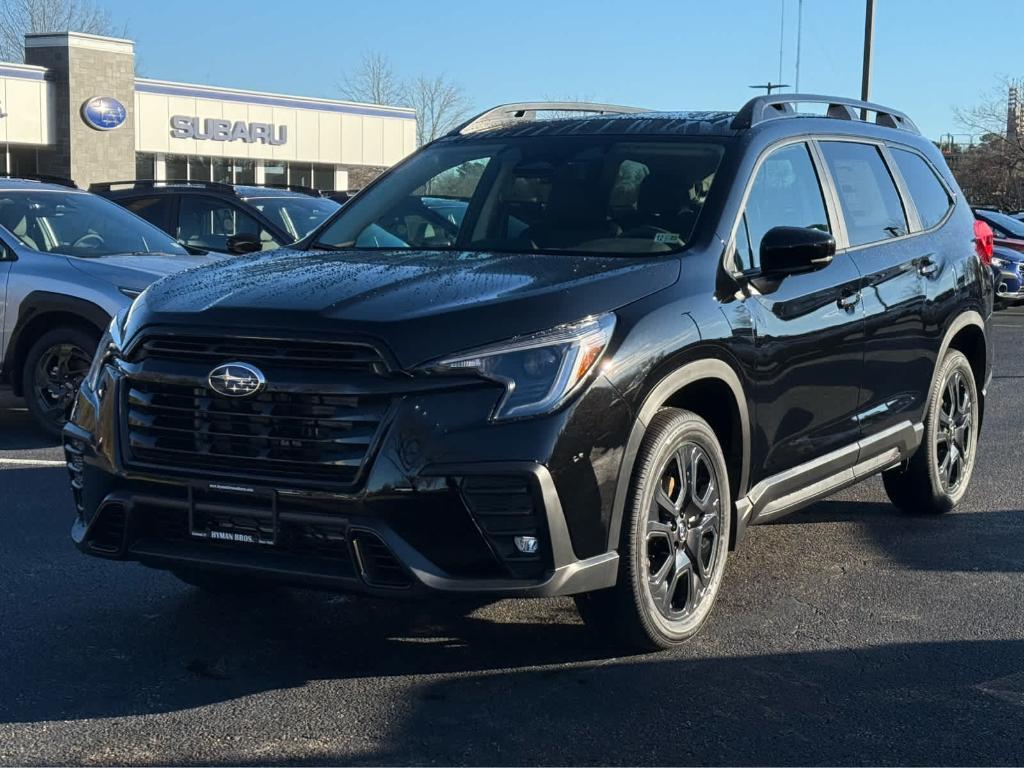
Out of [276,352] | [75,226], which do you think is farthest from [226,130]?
[276,352]

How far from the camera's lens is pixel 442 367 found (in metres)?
4.07

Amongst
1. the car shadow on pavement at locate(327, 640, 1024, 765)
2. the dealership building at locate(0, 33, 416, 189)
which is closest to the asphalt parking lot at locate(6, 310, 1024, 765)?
the car shadow on pavement at locate(327, 640, 1024, 765)

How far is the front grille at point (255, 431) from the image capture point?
409cm

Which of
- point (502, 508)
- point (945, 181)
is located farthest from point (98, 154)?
point (502, 508)

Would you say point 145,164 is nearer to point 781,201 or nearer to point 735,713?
point 781,201

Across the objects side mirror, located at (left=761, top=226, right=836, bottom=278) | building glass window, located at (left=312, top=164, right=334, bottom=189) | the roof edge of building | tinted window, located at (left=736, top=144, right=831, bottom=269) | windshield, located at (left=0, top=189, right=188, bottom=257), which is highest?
the roof edge of building

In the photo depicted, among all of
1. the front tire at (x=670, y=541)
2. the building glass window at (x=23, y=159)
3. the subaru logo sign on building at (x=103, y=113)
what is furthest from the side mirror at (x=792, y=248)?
the building glass window at (x=23, y=159)

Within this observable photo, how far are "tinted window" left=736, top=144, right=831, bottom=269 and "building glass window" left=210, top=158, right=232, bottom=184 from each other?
41525 millimetres

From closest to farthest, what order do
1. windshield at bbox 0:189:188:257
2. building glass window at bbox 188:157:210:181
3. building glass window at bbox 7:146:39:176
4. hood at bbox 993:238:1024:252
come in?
1. windshield at bbox 0:189:188:257
2. hood at bbox 993:238:1024:252
3. building glass window at bbox 7:146:39:176
4. building glass window at bbox 188:157:210:181

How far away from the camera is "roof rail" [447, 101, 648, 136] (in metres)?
6.30

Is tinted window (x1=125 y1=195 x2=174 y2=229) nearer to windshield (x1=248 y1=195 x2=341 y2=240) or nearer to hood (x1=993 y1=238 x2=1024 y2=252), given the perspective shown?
windshield (x1=248 y1=195 x2=341 y2=240)

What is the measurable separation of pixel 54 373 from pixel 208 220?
4.45 meters

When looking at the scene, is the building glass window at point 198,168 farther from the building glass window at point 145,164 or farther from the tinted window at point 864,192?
the tinted window at point 864,192

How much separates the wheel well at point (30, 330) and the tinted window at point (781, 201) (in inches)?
197
